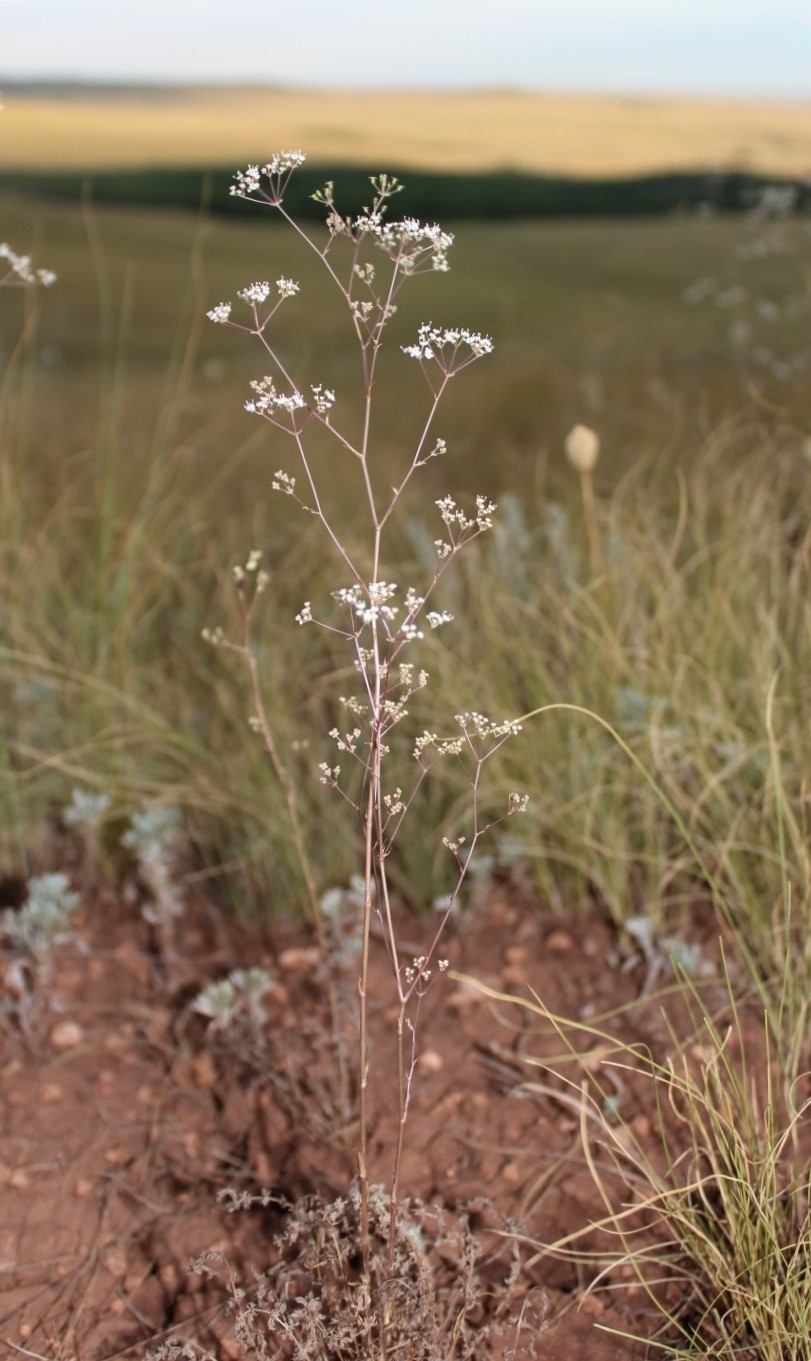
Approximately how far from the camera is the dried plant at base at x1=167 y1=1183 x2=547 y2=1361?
160 cm

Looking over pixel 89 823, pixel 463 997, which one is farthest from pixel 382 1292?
pixel 89 823

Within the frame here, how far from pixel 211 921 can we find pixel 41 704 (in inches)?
26.0

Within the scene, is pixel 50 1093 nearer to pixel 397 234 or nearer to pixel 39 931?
pixel 39 931

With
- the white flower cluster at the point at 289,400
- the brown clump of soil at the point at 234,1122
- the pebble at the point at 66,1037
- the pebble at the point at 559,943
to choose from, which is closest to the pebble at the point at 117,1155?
the brown clump of soil at the point at 234,1122

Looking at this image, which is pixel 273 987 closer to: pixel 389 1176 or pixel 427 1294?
pixel 389 1176

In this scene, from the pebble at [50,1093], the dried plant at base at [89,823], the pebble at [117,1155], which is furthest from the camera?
the dried plant at base at [89,823]

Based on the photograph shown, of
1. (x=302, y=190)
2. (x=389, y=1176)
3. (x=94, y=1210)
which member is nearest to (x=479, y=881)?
(x=389, y=1176)

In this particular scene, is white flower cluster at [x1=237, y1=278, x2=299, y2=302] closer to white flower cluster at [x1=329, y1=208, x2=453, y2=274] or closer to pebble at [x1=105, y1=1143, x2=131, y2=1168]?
white flower cluster at [x1=329, y1=208, x2=453, y2=274]

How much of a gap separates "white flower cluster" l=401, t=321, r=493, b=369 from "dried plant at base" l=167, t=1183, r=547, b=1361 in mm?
1051

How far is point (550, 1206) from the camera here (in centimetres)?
195

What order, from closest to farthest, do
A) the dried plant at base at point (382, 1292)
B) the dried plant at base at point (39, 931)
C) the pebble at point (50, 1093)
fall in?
the dried plant at base at point (382, 1292) → the pebble at point (50, 1093) → the dried plant at base at point (39, 931)

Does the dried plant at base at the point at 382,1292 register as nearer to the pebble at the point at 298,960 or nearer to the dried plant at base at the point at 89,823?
the pebble at the point at 298,960

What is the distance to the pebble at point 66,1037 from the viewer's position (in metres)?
2.37

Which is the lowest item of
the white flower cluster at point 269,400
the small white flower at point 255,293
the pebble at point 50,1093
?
the pebble at point 50,1093
